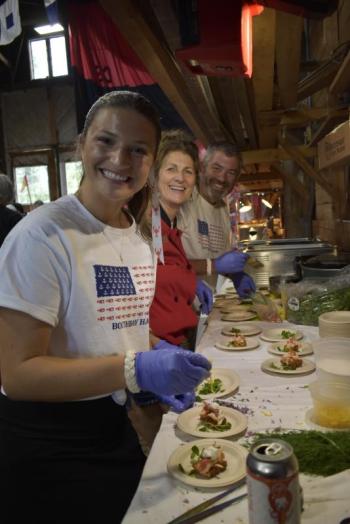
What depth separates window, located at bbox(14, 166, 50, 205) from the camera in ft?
40.5

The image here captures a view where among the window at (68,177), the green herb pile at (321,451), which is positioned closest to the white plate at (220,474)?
the green herb pile at (321,451)

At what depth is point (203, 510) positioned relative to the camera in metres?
1.03

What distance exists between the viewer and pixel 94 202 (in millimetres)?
1527

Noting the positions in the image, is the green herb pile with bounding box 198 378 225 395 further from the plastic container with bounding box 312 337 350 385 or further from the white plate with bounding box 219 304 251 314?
the white plate with bounding box 219 304 251 314

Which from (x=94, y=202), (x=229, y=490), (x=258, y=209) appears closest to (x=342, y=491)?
(x=229, y=490)

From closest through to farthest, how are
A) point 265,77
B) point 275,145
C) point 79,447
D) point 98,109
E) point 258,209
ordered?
point 79,447 → point 98,109 → point 265,77 → point 275,145 → point 258,209

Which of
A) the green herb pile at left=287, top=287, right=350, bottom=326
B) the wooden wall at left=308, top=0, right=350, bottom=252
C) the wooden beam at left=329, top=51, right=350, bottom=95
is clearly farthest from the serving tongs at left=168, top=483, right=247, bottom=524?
the wooden wall at left=308, top=0, right=350, bottom=252

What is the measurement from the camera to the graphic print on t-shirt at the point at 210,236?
4074 millimetres

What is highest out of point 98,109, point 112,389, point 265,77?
point 265,77

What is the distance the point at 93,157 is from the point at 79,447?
101 centimetres

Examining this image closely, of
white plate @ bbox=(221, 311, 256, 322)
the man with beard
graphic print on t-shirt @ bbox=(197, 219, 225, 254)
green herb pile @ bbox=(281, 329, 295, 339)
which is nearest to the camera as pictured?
green herb pile @ bbox=(281, 329, 295, 339)

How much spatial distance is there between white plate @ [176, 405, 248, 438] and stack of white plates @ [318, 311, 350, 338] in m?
0.85

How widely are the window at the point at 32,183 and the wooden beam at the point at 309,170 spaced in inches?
344

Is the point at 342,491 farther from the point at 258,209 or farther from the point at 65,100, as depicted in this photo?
the point at 65,100
